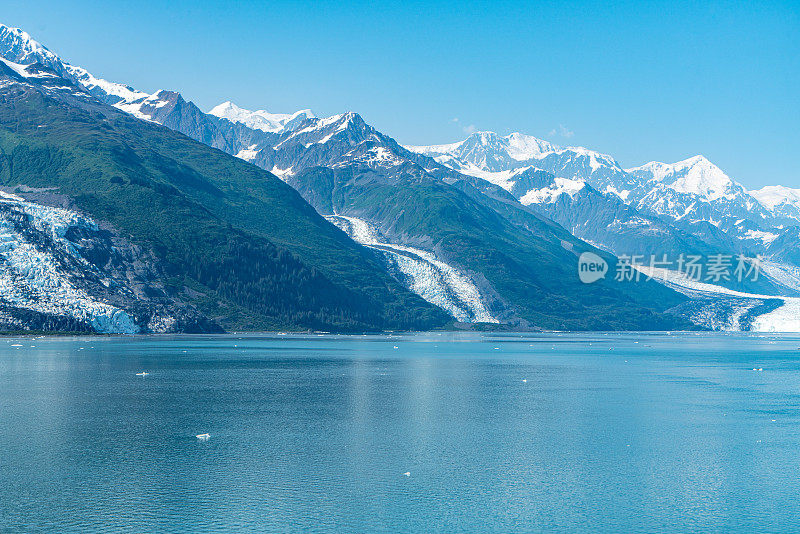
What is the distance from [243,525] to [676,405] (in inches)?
2841

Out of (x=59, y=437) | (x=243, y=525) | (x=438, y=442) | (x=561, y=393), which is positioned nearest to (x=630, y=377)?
(x=561, y=393)

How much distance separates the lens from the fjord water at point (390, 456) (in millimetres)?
50031

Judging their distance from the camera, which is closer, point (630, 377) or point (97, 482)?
point (97, 482)

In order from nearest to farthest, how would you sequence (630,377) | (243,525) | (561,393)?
1. (243,525)
2. (561,393)
3. (630,377)

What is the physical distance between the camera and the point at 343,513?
5003 centimetres

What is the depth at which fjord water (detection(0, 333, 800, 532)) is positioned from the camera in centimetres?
5003

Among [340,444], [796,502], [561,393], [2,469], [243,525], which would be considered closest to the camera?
[243,525]

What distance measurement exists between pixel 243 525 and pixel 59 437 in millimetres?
33095

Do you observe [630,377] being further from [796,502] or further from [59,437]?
[59,437]

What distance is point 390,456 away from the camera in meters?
66.9

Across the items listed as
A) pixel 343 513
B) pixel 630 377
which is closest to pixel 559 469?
pixel 343 513

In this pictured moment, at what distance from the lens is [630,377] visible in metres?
148

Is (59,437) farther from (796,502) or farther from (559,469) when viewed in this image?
(796,502)

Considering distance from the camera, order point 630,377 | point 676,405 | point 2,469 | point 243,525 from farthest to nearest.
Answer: point 630,377
point 676,405
point 2,469
point 243,525
